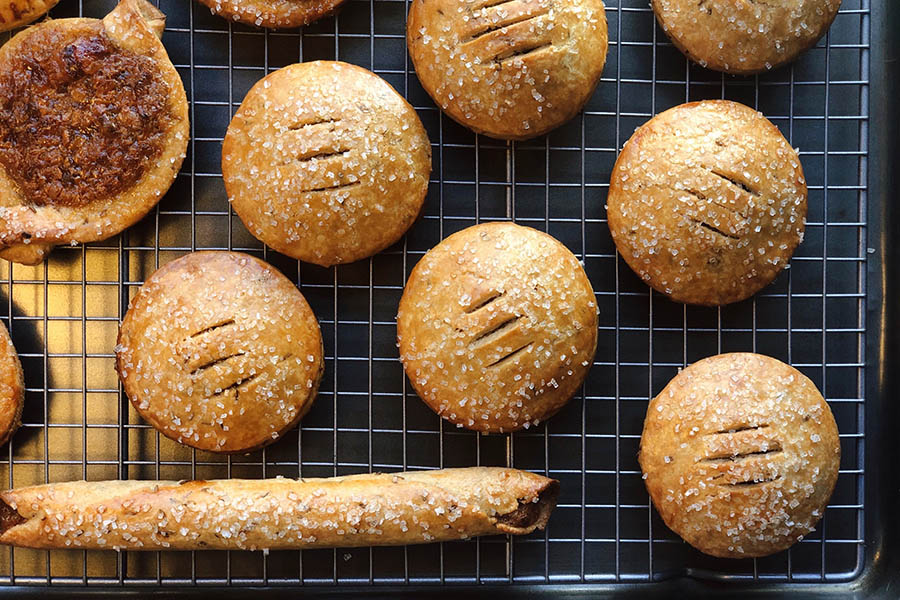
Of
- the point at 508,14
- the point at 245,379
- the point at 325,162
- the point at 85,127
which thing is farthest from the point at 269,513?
the point at 508,14

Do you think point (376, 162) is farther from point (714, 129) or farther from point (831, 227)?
point (831, 227)

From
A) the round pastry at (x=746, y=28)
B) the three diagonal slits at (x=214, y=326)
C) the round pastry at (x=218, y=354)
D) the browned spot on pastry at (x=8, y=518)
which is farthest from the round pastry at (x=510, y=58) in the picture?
the browned spot on pastry at (x=8, y=518)

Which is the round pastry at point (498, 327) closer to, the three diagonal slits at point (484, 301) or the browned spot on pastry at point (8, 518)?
the three diagonal slits at point (484, 301)

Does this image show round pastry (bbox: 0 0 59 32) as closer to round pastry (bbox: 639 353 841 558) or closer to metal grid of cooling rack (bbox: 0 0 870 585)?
metal grid of cooling rack (bbox: 0 0 870 585)

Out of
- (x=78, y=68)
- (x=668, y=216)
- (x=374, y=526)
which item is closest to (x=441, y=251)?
(x=668, y=216)

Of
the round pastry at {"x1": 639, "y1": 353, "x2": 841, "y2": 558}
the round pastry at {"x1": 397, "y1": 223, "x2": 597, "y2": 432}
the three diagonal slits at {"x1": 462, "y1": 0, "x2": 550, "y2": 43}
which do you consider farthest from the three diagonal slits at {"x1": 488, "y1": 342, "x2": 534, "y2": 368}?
the three diagonal slits at {"x1": 462, "y1": 0, "x2": 550, "y2": 43}

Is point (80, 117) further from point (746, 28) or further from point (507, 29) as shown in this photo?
point (746, 28)
